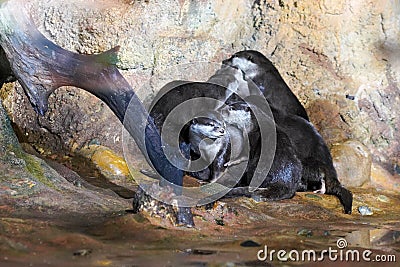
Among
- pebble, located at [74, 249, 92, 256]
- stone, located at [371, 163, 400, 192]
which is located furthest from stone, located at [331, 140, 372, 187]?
pebble, located at [74, 249, 92, 256]

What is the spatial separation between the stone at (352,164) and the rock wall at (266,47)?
0.73ft

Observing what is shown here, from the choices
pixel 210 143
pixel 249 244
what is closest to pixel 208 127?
pixel 210 143

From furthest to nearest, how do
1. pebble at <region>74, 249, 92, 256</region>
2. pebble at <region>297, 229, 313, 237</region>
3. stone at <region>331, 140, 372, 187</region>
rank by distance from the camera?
1. stone at <region>331, 140, 372, 187</region>
2. pebble at <region>297, 229, 313, 237</region>
3. pebble at <region>74, 249, 92, 256</region>

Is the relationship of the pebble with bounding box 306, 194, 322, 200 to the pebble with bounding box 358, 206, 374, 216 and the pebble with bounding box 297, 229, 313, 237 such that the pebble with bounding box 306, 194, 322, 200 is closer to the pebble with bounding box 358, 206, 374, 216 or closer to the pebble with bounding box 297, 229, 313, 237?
the pebble with bounding box 358, 206, 374, 216

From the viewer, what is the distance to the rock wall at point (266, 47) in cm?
464

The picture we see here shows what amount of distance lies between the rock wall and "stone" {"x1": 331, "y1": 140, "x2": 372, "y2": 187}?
223 mm

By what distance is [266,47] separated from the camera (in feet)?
16.5

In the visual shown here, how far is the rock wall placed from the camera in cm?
464

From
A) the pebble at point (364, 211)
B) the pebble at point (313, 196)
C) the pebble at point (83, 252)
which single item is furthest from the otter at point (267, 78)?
the pebble at point (83, 252)

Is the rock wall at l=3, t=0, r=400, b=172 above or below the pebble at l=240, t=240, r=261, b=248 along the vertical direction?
above

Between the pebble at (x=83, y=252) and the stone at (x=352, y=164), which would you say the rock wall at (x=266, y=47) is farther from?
the pebble at (x=83, y=252)

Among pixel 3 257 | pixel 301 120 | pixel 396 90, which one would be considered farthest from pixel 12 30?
pixel 396 90

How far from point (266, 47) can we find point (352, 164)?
127cm

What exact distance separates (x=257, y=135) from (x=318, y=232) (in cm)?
143
